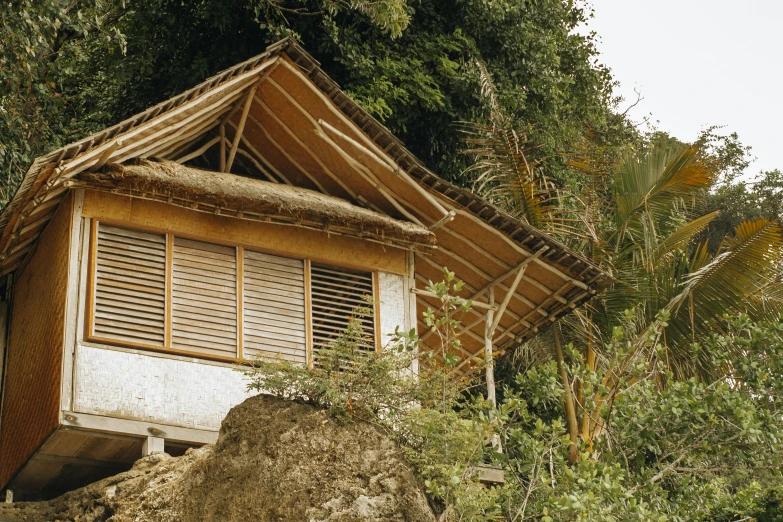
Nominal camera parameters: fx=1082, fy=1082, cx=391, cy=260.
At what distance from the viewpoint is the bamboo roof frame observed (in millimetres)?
11227

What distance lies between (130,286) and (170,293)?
0.40 metres

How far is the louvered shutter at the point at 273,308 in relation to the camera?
11.1 m

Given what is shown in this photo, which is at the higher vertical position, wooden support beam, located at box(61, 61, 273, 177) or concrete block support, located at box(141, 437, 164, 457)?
wooden support beam, located at box(61, 61, 273, 177)

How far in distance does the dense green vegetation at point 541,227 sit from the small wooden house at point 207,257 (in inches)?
50.5

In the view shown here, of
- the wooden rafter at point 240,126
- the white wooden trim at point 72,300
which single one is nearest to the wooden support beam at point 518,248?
the wooden rafter at point 240,126

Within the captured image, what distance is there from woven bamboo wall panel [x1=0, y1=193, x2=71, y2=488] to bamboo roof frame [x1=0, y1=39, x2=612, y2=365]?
0.33 m

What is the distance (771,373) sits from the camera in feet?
36.3

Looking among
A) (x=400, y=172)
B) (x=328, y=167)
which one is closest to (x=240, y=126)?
(x=328, y=167)

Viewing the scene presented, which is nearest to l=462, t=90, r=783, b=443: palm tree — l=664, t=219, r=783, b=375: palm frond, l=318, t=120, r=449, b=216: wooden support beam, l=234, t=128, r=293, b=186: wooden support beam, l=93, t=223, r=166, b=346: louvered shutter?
l=664, t=219, r=783, b=375: palm frond

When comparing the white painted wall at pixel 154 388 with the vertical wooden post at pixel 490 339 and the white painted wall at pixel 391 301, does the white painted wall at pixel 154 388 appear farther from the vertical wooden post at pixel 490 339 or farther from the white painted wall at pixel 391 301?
the vertical wooden post at pixel 490 339

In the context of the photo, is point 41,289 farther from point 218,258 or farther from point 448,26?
point 448,26

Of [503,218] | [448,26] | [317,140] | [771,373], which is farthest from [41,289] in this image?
[448,26]

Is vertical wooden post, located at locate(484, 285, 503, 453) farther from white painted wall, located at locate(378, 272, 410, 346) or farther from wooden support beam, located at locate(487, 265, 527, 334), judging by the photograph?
white painted wall, located at locate(378, 272, 410, 346)

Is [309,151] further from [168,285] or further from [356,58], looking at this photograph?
[356,58]
